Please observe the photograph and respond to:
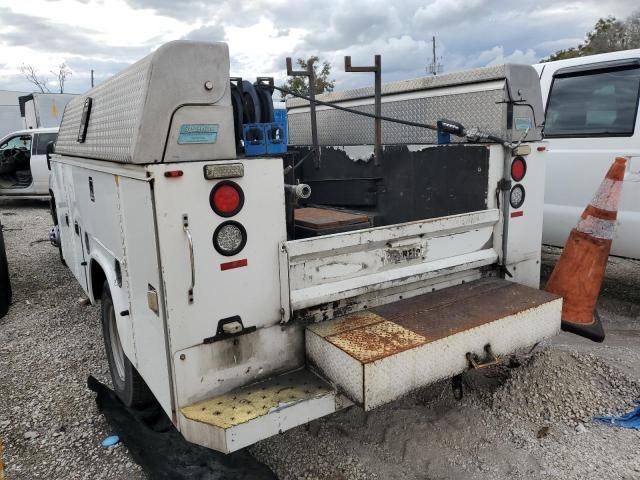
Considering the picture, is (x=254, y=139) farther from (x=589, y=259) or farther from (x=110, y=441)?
(x=589, y=259)

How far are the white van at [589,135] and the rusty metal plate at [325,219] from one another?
2192mm

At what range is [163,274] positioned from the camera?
2156 mm

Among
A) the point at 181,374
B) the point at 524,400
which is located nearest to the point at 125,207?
the point at 181,374

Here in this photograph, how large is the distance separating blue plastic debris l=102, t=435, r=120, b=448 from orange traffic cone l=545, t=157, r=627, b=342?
9.18 feet

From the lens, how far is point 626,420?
3.07 metres

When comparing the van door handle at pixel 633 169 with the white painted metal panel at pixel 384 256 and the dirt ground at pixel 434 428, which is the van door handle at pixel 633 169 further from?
the white painted metal panel at pixel 384 256

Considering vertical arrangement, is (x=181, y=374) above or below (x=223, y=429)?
above

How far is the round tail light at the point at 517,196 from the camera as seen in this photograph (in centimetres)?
321

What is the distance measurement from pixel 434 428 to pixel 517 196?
144 cm

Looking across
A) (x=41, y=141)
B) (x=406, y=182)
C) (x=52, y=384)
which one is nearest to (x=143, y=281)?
(x=406, y=182)

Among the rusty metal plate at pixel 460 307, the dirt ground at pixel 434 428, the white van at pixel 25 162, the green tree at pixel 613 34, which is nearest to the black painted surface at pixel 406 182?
the rusty metal plate at pixel 460 307

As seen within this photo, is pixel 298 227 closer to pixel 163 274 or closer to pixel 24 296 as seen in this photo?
pixel 163 274

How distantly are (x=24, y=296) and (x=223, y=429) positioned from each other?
4.86 m

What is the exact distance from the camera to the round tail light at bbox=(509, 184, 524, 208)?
321 centimetres
